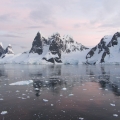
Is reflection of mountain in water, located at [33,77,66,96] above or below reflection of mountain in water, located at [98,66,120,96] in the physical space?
below

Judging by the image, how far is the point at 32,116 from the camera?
16203 mm

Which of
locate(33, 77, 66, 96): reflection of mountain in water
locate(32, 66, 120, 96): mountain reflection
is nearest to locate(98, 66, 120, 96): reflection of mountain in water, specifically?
locate(32, 66, 120, 96): mountain reflection

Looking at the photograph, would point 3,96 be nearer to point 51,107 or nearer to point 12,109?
point 12,109

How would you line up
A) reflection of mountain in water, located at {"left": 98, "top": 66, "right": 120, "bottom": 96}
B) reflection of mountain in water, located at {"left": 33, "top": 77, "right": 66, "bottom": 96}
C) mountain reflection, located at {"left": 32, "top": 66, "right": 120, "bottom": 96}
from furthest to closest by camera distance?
mountain reflection, located at {"left": 32, "top": 66, "right": 120, "bottom": 96}, reflection of mountain in water, located at {"left": 33, "top": 77, "right": 66, "bottom": 96}, reflection of mountain in water, located at {"left": 98, "top": 66, "right": 120, "bottom": 96}

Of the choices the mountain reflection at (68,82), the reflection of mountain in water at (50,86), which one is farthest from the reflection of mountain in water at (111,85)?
the reflection of mountain in water at (50,86)

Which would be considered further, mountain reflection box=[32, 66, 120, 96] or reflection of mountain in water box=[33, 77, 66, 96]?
mountain reflection box=[32, 66, 120, 96]

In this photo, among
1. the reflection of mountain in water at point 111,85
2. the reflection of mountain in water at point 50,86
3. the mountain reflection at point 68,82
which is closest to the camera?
the reflection of mountain in water at point 111,85

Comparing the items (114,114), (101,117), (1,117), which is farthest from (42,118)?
(114,114)

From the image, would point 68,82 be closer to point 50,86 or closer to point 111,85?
point 50,86

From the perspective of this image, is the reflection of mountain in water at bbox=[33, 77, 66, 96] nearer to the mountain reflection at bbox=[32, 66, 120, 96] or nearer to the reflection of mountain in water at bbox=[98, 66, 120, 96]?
the mountain reflection at bbox=[32, 66, 120, 96]

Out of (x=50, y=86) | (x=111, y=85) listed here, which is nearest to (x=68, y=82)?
(x=50, y=86)

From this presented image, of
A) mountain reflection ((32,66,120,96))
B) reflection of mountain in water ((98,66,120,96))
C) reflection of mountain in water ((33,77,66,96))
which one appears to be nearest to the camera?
reflection of mountain in water ((98,66,120,96))

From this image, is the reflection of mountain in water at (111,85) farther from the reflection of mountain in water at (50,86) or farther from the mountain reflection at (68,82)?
the reflection of mountain in water at (50,86)

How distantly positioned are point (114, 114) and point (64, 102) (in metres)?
5.93
